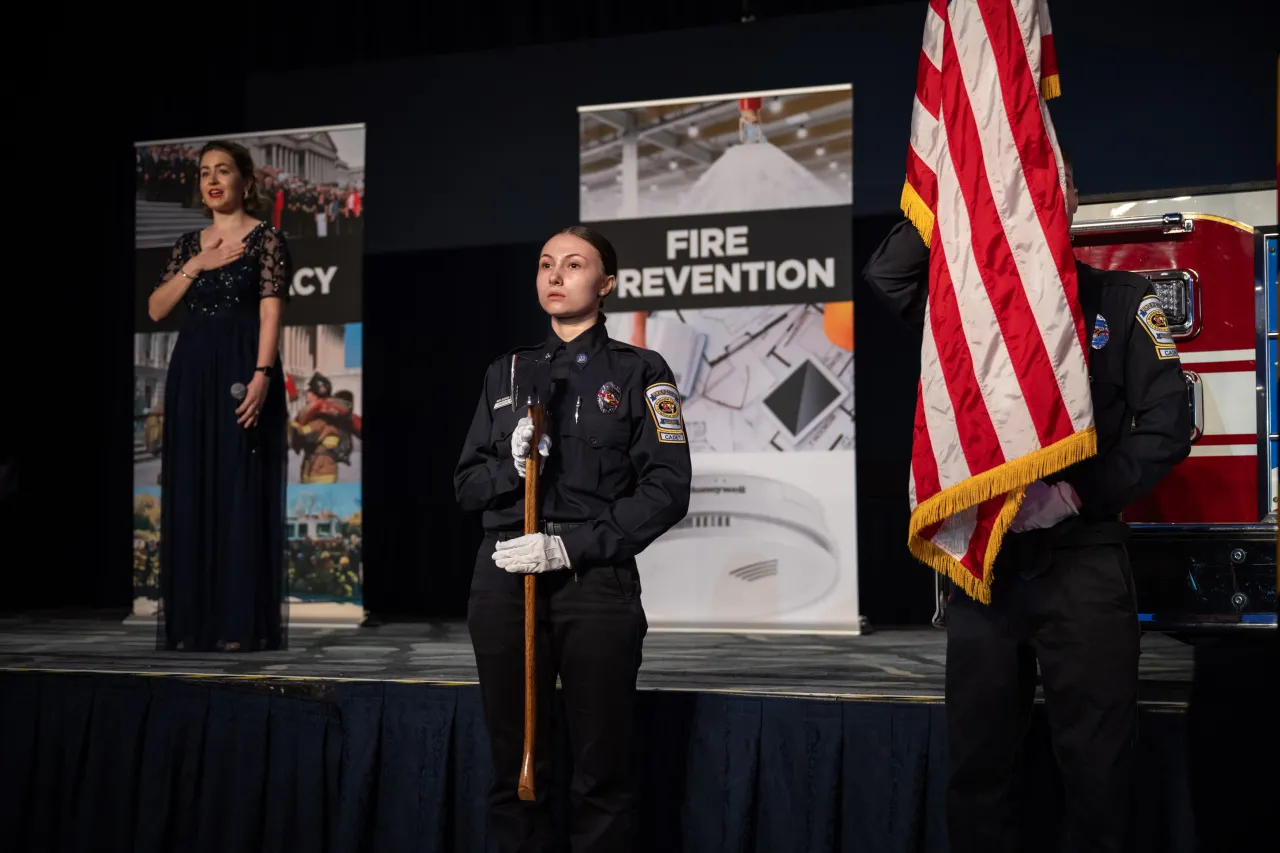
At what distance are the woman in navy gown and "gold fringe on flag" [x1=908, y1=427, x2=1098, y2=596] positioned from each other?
2663 mm

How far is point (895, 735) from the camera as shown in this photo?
10.00ft

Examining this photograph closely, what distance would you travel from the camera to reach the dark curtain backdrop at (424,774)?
2922mm

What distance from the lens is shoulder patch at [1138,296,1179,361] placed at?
7.82ft

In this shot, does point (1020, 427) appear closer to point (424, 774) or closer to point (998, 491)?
point (998, 491)

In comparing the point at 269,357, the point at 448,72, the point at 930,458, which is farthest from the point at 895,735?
the point at 448,72

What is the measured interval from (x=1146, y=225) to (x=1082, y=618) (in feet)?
5.00

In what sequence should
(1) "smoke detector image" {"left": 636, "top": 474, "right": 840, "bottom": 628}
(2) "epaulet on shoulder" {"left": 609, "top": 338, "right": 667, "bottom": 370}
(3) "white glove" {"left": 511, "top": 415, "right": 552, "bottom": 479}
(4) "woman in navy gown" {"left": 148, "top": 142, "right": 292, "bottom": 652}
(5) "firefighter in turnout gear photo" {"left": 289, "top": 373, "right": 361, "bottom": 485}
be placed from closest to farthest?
(3) "white glove" {"left": 511, "top": 415, "right": 552, "bottom": 479}, (2) "epaulet on shoulder" {"left": 609, "top": 338, "right": 667, "bottom": 370}, (4) "woman in navy gown" {"left": 148, "top": 142, "right": 292, "bottom": 652}, (1) "smoke detector image" {"left": 636, "top": 474, "right": 840, "bottom": 628}, (5) "firefighter in turnout gear photo" {"left": 289, "top": 373, "right": 361, "bottom": 485}

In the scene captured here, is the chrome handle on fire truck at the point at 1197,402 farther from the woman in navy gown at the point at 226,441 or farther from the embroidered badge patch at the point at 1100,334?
the woman in navy gown at the point at 226,441

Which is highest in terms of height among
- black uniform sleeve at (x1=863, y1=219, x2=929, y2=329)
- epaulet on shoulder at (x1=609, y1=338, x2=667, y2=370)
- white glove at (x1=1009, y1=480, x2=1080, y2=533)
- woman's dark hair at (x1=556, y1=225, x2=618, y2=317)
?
woman's dark hair at (x1=556, y1=225, x2=618, y2=317)

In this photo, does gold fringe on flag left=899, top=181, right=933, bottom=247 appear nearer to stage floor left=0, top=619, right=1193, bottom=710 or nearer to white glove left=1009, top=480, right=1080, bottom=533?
white glove left=1009, top=480, right=1080, bottom=533

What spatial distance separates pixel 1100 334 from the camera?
2.46 m

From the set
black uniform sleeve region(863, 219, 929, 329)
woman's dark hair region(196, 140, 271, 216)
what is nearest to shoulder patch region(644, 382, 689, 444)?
black uniform sleeve region(863, 219, 929, 329)

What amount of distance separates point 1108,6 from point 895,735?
3.98 metres

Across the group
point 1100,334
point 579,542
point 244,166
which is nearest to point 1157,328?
point 1100,334
